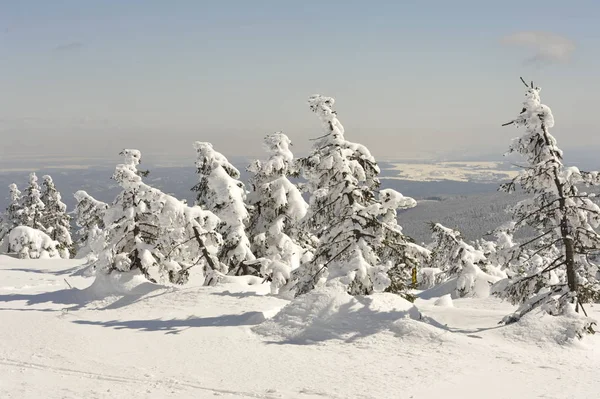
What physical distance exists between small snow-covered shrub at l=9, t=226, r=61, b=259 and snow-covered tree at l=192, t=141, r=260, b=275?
32250mm

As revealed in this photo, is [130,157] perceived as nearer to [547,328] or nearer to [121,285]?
[121,285]

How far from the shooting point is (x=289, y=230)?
27688 mm

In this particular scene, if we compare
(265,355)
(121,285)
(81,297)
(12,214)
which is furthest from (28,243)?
(265,355)

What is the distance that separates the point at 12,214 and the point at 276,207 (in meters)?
45.6

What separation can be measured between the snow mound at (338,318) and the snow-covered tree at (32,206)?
48422 millimetres

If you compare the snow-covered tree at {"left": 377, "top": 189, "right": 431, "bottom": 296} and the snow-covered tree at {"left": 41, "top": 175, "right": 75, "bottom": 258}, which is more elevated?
the snow-covered tree at {"left": 377, "top": 189, "right": 431, "bottom": 296}

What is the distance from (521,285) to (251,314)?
10.4m

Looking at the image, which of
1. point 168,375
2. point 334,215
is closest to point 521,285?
point 334,215

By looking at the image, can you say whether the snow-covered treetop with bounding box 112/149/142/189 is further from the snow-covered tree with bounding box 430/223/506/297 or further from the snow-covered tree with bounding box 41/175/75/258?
the snow-covered tree with bounding box 41/175/75/258

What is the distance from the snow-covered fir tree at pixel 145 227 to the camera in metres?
24.6

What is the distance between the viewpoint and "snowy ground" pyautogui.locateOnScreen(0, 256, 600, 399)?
42.5ft

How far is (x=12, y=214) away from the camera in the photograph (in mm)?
58500

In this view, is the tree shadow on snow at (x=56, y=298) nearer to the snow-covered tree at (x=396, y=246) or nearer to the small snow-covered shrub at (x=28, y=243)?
the snow-covered tree at (x=396, y=246)

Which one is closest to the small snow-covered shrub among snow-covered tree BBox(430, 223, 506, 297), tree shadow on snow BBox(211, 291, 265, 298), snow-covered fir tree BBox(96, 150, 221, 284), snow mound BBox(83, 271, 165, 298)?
snow mound BBox(83, 271, 165, 298)
